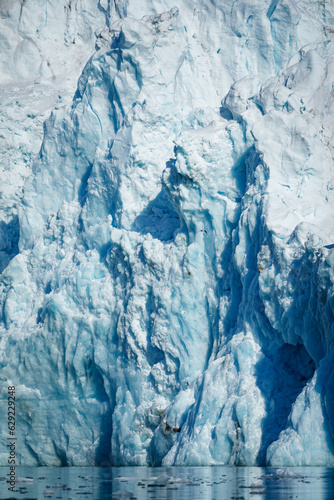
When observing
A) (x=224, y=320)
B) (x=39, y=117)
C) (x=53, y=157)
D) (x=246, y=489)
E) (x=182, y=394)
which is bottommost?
(x=246, y=489)

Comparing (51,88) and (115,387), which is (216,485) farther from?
(51,88)

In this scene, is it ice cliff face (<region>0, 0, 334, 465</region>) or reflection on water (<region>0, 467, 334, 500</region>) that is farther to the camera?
ice cliff face (<region>0, 0, 334, 465</region>)

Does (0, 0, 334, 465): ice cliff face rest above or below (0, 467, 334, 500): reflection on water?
above

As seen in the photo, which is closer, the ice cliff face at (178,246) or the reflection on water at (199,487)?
the reflection on water at (199,487)

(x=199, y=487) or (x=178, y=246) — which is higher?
(x=178, y=246)

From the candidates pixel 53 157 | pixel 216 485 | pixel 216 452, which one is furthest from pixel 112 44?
pixel 216 485

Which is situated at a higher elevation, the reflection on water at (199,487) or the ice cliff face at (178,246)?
the ice cliff face at (178,246)

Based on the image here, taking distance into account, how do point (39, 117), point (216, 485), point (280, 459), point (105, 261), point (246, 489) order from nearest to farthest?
point (246, 489) → point (216, 485) → point (280, 459) → point (105, 261) → point (39, 117)

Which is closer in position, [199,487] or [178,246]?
[199,487]
